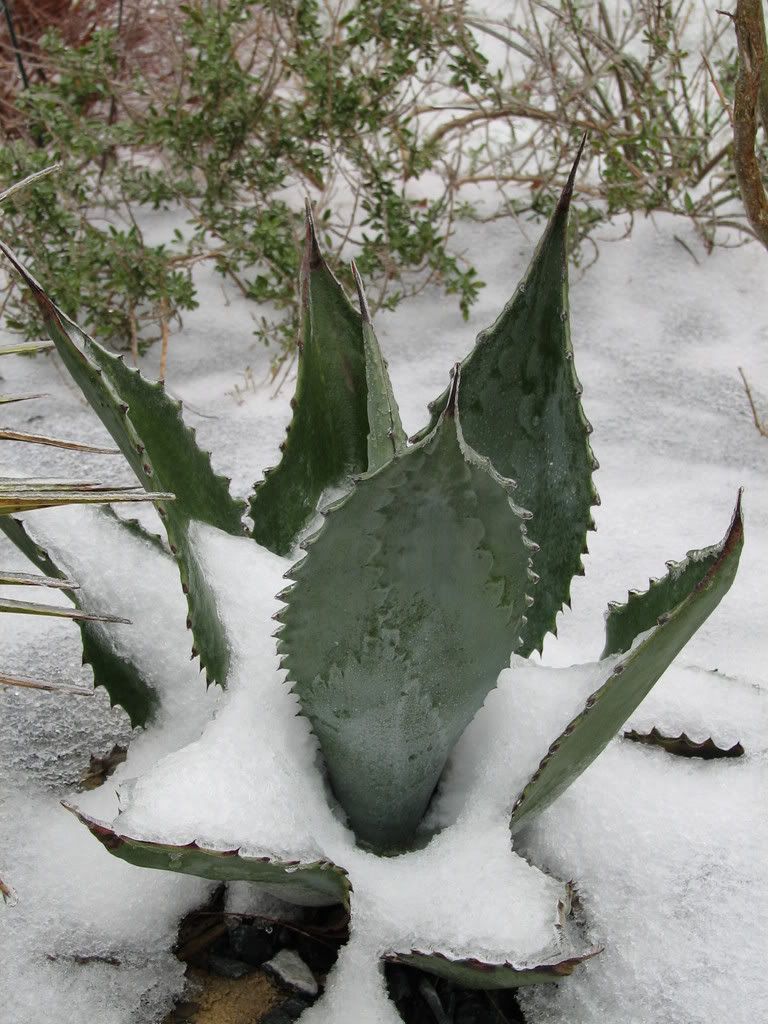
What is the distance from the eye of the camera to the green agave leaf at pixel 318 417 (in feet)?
3.34

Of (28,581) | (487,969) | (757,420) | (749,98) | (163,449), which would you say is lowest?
(487,969)

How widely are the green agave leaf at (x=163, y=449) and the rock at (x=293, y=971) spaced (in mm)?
260

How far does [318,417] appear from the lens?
105 centimetres

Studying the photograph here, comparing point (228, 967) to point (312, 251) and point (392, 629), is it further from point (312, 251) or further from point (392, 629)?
point (312, 251)

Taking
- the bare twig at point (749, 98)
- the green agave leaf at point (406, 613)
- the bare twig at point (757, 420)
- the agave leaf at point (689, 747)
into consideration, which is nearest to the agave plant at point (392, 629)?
the green agave leaf at point (406, 613)

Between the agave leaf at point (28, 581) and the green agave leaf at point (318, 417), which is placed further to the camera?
the green agave leaf at point (318, 417)

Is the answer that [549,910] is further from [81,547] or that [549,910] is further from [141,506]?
[141,506]

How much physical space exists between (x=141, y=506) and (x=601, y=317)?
42.3 inches

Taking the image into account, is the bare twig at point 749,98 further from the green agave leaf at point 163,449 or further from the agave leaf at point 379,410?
the green agave leaf at point 163,449

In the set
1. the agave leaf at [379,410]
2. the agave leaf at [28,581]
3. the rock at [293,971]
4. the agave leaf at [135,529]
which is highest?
the agave leaf at [379,410]

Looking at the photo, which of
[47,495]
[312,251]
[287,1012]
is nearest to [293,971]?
[287,1012]

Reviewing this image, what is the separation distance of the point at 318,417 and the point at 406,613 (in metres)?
0.32

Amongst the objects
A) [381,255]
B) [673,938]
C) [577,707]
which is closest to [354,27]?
[381,255]

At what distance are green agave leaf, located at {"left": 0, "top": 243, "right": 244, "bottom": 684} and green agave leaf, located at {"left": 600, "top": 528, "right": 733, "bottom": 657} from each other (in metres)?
0.36
